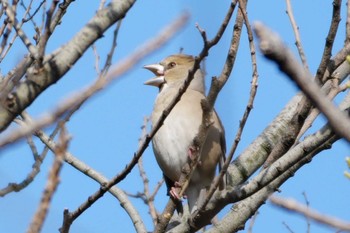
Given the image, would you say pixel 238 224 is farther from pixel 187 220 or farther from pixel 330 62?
pixel 330 62

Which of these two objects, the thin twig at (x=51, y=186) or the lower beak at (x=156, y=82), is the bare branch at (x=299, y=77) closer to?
the thin twig at (x=51, y=186)

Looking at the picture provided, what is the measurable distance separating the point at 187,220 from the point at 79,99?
1950mm

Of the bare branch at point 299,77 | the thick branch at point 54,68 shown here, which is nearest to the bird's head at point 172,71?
the thick branch at point 54,68

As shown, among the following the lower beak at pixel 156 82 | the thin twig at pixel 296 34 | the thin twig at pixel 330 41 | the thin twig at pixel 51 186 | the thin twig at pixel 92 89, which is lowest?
the thin twig at pixel 51 186

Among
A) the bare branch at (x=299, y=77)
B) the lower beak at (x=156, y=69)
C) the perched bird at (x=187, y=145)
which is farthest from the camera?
the lower beak at (x=156, y=69)

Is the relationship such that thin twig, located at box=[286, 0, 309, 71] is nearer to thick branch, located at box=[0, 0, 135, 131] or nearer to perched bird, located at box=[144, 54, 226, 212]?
perched bird, located at box=[144, 54, 226, 212]

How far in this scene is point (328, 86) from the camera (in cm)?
372

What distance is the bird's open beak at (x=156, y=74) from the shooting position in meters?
6.02

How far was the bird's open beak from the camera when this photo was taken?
6.02 metres

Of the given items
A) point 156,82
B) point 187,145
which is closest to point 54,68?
point 187,145

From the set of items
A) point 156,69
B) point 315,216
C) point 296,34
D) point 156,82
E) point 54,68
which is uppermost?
point 156,69

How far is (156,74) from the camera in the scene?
6191mm

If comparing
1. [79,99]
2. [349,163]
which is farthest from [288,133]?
[79,99]

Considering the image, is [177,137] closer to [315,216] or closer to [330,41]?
[330,41]
